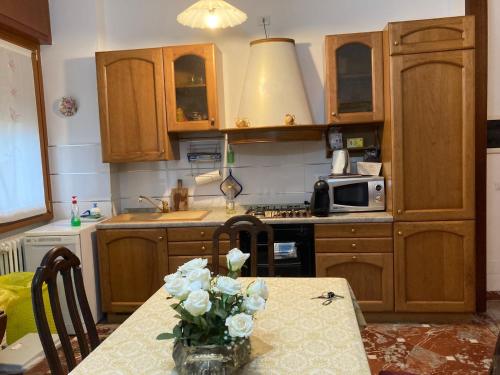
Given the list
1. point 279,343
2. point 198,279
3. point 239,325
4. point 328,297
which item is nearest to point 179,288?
point 198,279

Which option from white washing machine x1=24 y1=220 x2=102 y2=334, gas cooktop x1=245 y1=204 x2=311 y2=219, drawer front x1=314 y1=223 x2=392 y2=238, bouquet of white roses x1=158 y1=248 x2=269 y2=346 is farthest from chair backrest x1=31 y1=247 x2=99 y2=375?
drawer front x1=314 y1=223 x2=392 y2=238

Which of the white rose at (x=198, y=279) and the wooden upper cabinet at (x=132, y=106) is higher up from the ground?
the wooden upper cabinet at (x=132, y=106)

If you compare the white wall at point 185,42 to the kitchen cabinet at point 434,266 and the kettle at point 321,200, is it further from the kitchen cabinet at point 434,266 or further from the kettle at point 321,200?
the kitchen cabinet at point 434,266

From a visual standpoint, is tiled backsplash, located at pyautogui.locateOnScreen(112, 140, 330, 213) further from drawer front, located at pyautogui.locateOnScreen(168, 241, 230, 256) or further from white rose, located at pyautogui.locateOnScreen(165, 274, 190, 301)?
white rose, located at pyautogui.locateOnScreen(165, 274, 190, 301)

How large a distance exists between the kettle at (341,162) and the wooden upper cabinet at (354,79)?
252mm

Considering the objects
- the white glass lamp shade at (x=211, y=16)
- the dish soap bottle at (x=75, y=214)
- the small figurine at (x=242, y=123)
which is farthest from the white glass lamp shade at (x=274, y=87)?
the dish soap bottle at (x=75, y=214)

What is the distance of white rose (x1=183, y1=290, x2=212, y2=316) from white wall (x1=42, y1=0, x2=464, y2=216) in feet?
8.50

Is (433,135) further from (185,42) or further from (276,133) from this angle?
(185,42)

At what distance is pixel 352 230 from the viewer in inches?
121

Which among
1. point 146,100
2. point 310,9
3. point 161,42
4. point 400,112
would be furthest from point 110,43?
point 400,112

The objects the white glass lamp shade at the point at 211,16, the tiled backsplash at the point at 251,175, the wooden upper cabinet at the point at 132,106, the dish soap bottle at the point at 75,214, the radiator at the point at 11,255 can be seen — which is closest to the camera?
the white glass lamp shade at the point at 211,16

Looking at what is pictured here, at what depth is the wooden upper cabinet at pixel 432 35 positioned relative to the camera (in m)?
2.90

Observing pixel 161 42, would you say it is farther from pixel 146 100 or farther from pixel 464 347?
pixel 464 347

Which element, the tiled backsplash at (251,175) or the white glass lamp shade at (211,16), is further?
the tiled backsplash at (251,175)
